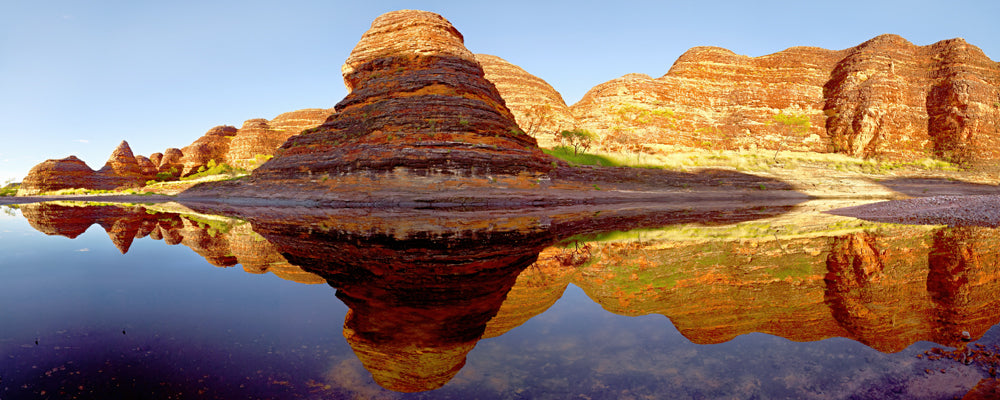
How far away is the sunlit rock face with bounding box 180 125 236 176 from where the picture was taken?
2247 inches

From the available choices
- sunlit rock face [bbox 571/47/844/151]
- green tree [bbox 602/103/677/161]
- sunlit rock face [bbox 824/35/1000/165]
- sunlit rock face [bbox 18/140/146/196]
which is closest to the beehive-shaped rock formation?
green tree [bbox 602/103/677/161]

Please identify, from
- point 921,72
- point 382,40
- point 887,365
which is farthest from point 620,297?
point 921,72

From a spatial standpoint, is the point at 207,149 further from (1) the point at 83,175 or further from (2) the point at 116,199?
(2) the point at 116,199

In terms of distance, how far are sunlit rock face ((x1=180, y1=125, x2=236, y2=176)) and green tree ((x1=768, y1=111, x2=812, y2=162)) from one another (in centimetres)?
7444

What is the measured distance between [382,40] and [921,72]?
2435 inches

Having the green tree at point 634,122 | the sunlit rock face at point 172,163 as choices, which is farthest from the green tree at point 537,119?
the sunlit rock face at point 172,163

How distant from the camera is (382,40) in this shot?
30.9 metres

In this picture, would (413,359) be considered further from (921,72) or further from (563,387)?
(921,72)

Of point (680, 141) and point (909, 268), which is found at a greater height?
point (680, 141)

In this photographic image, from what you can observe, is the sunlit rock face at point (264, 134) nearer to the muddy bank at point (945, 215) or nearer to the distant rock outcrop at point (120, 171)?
the distant rock outcrop at point (120, 171)

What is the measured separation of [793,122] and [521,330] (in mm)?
55962

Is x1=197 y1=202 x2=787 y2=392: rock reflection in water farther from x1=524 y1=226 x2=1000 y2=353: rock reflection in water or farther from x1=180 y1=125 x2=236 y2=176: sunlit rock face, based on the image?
x1=180 y1=125 x2=236 y2=176: sunlit rock face

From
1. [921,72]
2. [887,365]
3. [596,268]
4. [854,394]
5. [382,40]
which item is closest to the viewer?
[854,394]

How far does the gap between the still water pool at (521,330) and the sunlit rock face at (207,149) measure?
63620 mm
